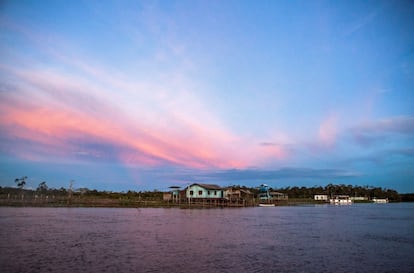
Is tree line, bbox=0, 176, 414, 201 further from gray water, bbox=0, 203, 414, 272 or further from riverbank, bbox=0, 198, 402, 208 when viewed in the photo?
gray water, bbox=0, 203, 414, 272

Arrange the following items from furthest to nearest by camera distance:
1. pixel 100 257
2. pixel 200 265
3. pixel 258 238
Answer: pixel 258 238 < pixel 100 257 < pixel 200 265

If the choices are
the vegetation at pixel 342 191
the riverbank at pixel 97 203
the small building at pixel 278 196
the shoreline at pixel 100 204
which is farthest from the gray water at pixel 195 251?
the vegetation at pixel 342 191

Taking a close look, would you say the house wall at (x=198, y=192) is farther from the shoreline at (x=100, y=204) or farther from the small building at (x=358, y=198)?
the small building at (x=358, y=198)

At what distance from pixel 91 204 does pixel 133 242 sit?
173ft

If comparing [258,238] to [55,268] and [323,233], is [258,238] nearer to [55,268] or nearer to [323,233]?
[323,233]

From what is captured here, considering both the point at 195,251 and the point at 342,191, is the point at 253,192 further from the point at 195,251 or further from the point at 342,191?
the point at 195,251

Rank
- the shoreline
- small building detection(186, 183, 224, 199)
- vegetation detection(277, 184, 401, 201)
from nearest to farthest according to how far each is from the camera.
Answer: the shoreline, small building detection(186, 183, 224, 199), vegetation detection(277, 184, 401, 201)

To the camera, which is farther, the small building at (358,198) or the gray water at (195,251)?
the small building at (358,198)

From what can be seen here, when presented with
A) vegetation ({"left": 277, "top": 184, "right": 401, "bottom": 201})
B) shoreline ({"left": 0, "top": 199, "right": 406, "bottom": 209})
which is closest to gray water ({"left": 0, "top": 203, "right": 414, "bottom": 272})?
shoreline ({"left": 0, "top": 199, "right": 406, "bottom": 209})

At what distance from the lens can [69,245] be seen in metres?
25.9

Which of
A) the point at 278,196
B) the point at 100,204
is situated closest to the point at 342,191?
the point at 278,196

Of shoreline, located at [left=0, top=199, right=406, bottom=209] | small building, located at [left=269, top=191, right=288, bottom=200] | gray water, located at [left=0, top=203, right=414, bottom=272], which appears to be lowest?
gray water, located at [left=0, top=203, right=414, bottom=272]

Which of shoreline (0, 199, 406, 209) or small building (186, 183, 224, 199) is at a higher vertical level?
small building (186, 183, 224, 199)

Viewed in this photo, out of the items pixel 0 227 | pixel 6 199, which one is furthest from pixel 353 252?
pixel 6 199
